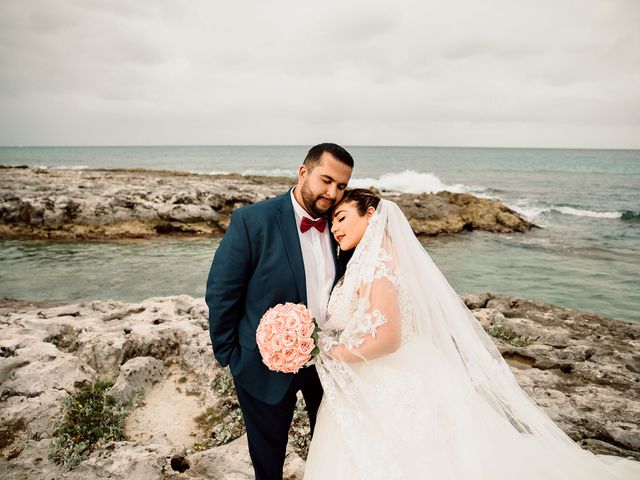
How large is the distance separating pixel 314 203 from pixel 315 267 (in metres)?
0.51

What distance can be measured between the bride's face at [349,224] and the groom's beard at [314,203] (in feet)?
0.37

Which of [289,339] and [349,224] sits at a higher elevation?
[349,224]

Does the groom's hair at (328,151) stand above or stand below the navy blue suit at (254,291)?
above

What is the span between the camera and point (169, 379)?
4.73 m

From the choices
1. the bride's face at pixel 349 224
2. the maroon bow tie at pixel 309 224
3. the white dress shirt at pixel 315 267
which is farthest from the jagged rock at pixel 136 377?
the bride's face at pixel 349 224

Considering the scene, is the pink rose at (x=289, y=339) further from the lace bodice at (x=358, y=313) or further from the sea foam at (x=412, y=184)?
the sea foam at (x=412, y=184)

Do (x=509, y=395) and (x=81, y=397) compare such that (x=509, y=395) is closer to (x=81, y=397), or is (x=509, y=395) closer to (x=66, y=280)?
(x=81, y=397)

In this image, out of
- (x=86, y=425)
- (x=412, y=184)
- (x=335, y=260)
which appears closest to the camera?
(x=335, y=260)

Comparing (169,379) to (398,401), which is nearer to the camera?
(398,401)

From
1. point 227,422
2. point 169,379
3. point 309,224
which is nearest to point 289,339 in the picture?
point 309,224

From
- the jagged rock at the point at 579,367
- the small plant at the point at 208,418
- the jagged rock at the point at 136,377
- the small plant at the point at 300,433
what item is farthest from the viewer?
the jagged rock at the point at 136,377

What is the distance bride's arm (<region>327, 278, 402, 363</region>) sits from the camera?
2.49 m

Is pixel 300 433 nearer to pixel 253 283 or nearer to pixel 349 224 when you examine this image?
pixel 253 283

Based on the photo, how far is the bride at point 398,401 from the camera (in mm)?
2402
